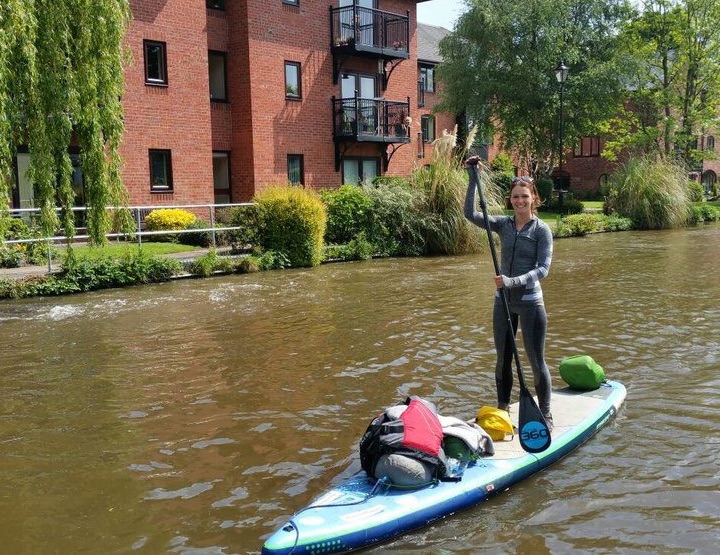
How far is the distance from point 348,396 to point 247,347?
2567mm

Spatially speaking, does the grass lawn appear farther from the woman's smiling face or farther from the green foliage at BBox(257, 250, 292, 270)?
the woman's smiling face

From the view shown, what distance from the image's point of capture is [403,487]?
4539 mm

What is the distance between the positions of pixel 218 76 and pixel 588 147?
106 feet

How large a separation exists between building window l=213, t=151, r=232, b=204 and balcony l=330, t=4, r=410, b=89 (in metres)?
4.78

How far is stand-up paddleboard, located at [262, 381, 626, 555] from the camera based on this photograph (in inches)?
157

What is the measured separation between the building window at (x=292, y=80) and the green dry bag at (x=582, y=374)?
19.4 m

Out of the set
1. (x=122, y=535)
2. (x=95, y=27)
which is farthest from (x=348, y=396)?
(x=95, y=27)

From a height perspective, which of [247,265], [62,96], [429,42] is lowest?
[247,265]

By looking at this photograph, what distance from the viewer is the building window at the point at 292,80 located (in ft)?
80.1

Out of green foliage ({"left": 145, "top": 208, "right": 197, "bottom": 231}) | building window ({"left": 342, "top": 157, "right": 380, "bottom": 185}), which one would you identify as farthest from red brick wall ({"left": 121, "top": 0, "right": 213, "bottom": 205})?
building window ({"left": 342, "top": 157, "right": 380, "bottom": 185})

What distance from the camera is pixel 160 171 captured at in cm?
2141

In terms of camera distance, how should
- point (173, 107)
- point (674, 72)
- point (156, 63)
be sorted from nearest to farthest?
point (156, 63) < point (173, 107) < point (674, 72)

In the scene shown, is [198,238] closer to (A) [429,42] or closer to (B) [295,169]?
(B) [295,169]

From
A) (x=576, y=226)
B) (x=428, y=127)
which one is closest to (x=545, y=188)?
(x=428, y=127)
